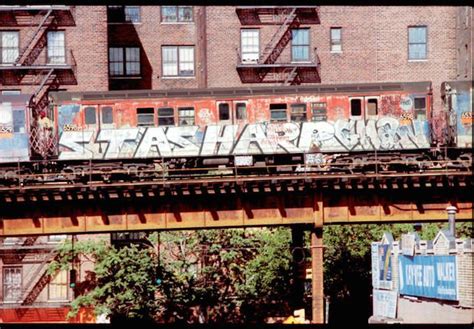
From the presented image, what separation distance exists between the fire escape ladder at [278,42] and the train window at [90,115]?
18067 mm

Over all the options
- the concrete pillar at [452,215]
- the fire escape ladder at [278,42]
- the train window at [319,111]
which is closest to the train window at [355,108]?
the train window at [319,111]

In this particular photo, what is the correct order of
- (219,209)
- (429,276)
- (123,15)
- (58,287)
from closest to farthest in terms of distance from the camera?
(429,276), (219,209), (58,287), (123,15)

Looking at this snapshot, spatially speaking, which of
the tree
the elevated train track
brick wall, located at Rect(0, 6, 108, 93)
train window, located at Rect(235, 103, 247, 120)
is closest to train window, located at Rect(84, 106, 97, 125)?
the elevated train track

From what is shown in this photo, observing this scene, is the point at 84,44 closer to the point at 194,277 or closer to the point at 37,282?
the point at 37,282

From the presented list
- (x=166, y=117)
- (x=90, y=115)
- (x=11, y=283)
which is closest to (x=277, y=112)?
(x=166, y=117)

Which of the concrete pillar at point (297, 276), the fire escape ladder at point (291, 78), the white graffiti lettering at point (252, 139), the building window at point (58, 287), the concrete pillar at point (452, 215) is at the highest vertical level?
the fire escape ladder at point (291, 78)

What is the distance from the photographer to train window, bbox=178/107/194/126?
124ft

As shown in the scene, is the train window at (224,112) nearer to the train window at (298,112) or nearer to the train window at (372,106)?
the train window at (298,112)

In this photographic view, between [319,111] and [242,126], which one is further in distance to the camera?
[319,111]

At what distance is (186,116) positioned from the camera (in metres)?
37.9

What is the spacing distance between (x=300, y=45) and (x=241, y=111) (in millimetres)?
17639

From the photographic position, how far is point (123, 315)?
41250mm

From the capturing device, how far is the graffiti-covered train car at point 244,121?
37.6 metres

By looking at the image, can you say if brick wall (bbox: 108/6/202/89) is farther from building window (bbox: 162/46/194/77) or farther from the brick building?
building window (bbox: 162/46/194/77)
